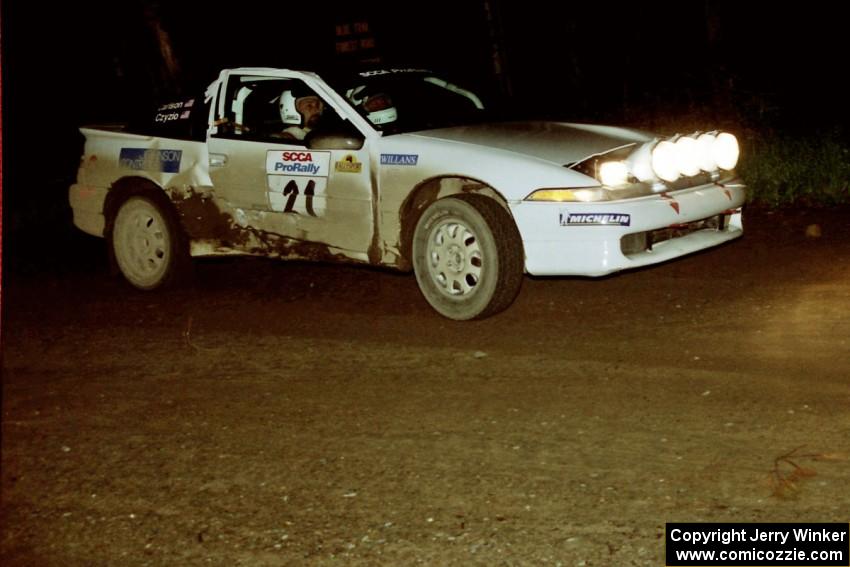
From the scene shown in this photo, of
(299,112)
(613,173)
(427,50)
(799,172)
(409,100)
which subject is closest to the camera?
(613,173)

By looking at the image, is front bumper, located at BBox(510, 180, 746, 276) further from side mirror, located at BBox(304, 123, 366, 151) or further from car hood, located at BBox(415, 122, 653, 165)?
side mirror, located at BBox(304, 123, 366, 151)

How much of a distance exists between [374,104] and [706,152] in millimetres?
2026

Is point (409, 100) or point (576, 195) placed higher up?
point (409, 100)

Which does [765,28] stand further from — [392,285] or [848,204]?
[392,285]

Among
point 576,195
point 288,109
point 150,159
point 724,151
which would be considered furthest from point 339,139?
point 724,151

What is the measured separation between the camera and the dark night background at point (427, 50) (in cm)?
1667

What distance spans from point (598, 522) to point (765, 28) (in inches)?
781

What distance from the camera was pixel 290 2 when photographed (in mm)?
25672

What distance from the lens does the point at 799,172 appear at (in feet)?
35.3

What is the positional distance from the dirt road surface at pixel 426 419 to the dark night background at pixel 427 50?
7.60 meters

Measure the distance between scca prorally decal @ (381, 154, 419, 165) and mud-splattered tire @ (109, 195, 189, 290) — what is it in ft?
6.26

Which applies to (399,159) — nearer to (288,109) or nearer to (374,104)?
(374,104)

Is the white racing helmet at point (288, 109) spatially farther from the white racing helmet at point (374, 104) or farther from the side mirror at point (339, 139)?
the side mirror at point (339, 139)

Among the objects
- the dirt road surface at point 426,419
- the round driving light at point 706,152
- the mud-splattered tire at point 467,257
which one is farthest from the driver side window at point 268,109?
the round driving light at point 706,152
